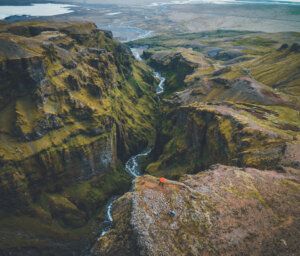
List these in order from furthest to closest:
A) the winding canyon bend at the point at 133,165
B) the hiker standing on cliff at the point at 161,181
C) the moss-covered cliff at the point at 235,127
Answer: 1. the moss-covered cliff at the point at 235,127
2. the hiker standing on cliff at the point at 161,181
3. the winding canyon bend at the point at 133,165

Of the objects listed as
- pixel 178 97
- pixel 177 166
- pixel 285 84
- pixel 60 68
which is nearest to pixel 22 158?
pixel 60 68

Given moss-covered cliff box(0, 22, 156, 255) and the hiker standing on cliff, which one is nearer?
the hiker standing on cliff

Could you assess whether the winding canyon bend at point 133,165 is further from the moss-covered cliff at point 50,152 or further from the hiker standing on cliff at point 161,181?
the hiker standing on cliff at point 161,181

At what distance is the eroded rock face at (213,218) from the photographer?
1398 inches

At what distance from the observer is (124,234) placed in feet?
127

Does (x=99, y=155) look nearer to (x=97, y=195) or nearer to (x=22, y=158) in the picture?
(x=97, y=195)

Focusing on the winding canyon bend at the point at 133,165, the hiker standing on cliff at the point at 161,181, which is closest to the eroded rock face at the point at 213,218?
the winding canyon bend at the point at 133,165

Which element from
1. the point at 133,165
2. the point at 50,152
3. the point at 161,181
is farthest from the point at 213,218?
the point at 133,165

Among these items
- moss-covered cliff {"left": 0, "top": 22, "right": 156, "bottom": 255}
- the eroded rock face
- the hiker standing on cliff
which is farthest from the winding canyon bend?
the hiker standing on cliff

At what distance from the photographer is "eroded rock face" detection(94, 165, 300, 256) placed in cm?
3550

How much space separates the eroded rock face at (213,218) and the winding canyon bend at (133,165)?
0.65 feet

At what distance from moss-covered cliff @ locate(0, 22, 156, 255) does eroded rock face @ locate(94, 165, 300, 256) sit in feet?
213

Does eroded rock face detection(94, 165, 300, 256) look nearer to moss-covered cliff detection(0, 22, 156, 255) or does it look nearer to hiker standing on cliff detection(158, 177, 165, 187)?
hiker standing on cliff detection(158, 177, 165, 187)

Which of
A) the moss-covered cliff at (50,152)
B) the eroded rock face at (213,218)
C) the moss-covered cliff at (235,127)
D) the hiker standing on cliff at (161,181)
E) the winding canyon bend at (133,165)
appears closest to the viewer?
the eroded rock face at (213,218)
